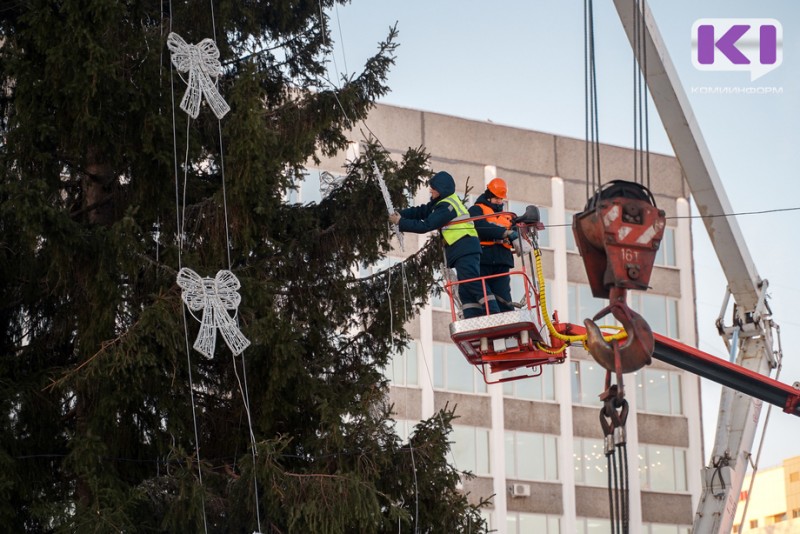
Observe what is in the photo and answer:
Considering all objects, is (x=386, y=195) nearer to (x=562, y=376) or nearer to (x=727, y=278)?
(x=727, y=278)

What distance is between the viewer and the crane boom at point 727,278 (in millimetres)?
18141

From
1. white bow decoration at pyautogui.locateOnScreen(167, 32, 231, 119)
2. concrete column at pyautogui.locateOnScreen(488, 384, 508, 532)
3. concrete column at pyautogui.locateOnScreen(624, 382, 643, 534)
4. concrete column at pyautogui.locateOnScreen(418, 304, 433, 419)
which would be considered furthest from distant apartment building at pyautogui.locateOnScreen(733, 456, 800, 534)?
white bow decoration at pyautogui.locateOnScreen(167, 32, 231, 119)

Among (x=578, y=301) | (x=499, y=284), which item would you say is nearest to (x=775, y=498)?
(x=578, y=301)

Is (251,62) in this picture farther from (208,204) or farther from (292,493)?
(292,493)

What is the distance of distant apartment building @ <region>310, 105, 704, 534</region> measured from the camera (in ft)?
133

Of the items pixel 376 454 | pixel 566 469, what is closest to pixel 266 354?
pixel 376 454

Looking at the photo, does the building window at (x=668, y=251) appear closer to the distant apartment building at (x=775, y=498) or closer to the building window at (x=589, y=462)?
the building window at (x=589, y=462)

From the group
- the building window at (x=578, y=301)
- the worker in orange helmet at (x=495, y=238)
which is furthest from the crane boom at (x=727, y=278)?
the building window at (x=578, y=301)

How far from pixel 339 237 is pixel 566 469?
92.2ft

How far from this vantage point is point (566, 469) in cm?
4222

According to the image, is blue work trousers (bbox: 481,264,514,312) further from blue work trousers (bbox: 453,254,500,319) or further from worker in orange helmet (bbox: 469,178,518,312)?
blue work trousers (bbox: 453,254,500,319)

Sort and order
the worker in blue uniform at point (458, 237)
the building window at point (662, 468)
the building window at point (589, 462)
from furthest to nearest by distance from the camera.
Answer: the building window at point (662, 468) < the building window at point (589, 462) < the worker in blue uniform at point (458, 237)

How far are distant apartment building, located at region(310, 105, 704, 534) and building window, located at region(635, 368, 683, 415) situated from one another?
0.15 ft

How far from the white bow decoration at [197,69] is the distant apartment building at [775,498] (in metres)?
75.6
